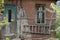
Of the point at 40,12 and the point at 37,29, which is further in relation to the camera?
the point at 40,12

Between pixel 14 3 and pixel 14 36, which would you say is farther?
pixel 14 3

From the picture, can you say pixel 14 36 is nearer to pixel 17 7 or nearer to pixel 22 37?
pixel 22 37

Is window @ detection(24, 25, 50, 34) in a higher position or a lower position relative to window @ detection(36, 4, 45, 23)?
lower

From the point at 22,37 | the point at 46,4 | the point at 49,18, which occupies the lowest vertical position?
the point at 22,37

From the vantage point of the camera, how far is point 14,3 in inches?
371

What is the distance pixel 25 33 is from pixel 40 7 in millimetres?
1305

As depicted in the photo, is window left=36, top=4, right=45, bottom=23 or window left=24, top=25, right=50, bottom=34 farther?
window left=36, top=4, right=45, bottom=23

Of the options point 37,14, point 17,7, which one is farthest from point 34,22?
point 17,7

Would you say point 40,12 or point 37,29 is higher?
point 40,12

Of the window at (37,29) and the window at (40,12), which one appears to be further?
the window at (40,12)

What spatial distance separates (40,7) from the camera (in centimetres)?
950

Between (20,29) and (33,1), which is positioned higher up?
(33,1)

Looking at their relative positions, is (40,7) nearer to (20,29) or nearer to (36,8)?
(36,8)

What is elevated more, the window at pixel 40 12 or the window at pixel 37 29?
the window at pixel 40 12
